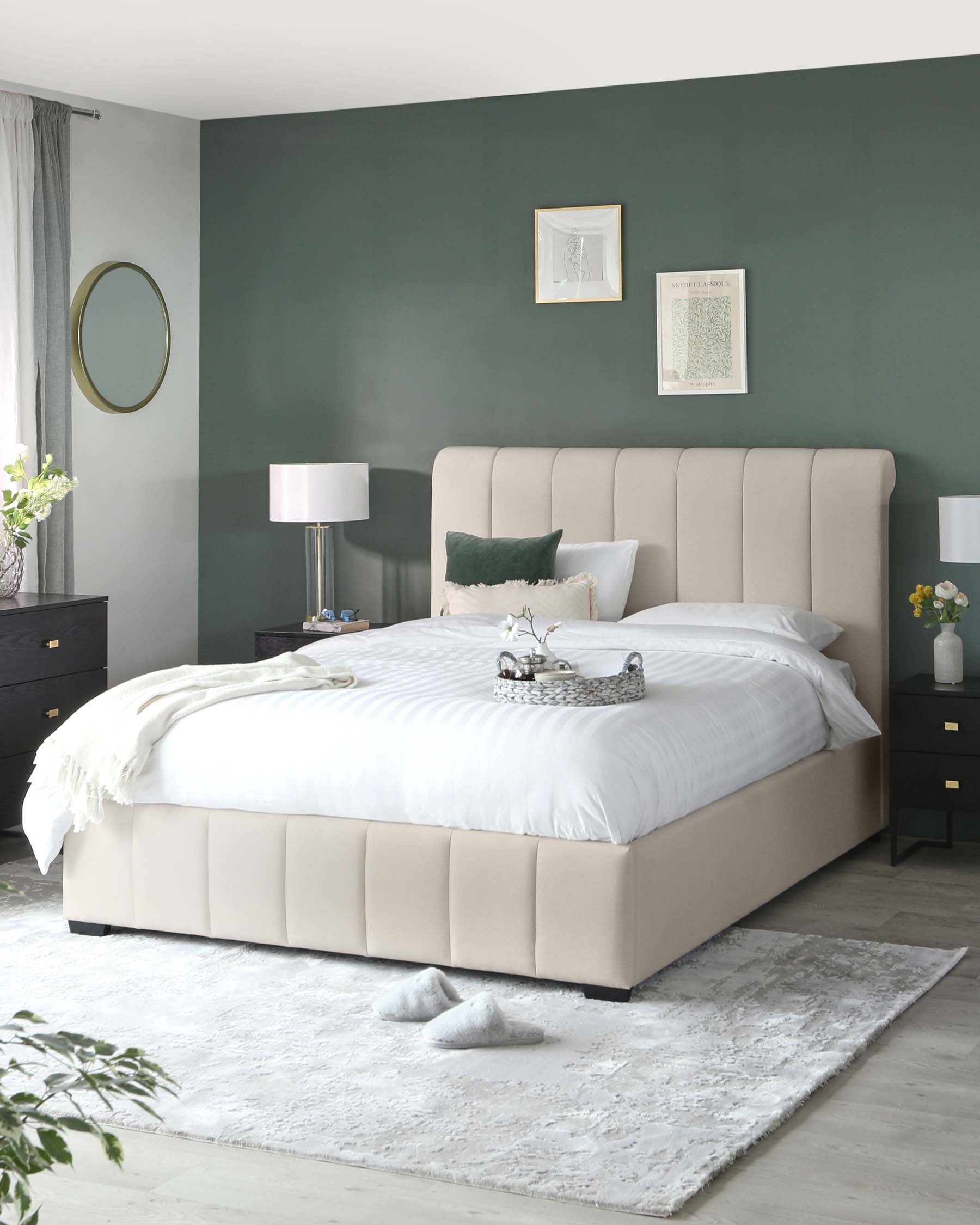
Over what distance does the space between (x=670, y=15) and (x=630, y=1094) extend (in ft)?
10.3

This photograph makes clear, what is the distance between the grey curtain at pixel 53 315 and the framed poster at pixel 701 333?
2.16 meters

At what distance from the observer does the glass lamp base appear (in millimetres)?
5703

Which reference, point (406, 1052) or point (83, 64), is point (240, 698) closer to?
point (406, 1052)

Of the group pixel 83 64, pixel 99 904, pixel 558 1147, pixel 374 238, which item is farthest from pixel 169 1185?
pixel 374 238

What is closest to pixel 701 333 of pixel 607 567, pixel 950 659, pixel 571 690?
pixel 607 567

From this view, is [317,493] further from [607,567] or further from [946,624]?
[946,624]

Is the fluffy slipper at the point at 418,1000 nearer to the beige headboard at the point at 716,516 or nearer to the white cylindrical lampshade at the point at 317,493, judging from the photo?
the beige headboard at the point at 716,516

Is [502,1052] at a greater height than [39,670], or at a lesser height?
lesser

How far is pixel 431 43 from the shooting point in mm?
4801

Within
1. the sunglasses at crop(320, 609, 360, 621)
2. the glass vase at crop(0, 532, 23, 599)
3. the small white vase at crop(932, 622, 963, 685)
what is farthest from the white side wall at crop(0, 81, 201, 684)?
the small white vase at crop(932, 622, 963, 685)

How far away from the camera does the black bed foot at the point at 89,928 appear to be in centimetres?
385

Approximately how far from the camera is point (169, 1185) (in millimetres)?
2463

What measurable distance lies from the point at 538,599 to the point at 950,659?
133 centimetres

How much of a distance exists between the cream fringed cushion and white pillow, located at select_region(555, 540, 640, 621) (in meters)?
0.05
